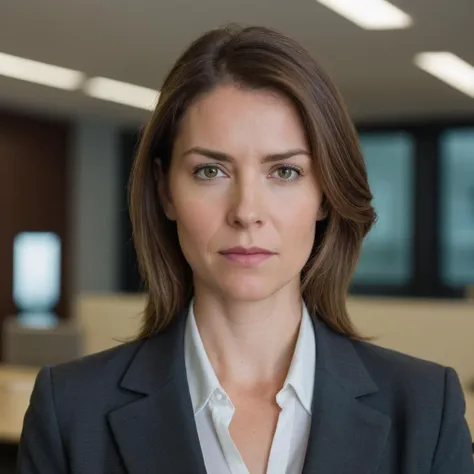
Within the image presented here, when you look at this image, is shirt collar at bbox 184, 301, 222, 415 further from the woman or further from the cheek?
the cheek

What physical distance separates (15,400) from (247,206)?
2565mm

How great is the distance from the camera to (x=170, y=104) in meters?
1.32

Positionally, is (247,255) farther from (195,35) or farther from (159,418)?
(195,35)

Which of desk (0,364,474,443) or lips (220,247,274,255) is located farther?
desk (0,364,474,443)

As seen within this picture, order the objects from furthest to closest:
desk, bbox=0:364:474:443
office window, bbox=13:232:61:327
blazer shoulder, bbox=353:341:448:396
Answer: office window, bbox=13:232:61:327 → desk, bbox=0:364:474:443 → blazer shoulder, bbox=353:341:448:396

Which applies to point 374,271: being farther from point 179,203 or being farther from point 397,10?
point 179,203

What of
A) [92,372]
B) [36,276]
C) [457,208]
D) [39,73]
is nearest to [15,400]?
[92,372]

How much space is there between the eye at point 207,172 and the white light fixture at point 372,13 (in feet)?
14.6

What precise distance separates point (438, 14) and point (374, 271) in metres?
5.60

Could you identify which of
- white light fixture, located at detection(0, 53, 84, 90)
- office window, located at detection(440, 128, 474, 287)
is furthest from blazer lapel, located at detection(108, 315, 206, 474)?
office window, located at detection(440, 128, 474, 287)

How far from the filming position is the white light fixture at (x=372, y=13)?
→ 5.58 metres

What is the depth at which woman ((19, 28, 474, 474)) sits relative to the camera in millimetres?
1251

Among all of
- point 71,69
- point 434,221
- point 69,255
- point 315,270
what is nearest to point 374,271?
point 434,221

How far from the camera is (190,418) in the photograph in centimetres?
130
